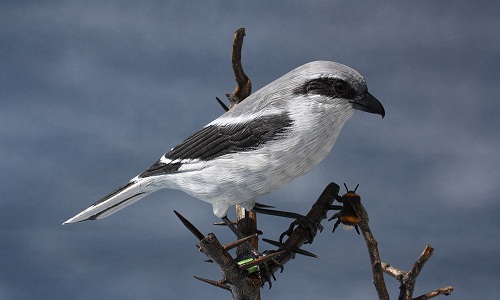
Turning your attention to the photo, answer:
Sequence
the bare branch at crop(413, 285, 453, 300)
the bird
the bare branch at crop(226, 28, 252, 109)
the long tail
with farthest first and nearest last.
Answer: the bare branch at crop(226, 28, 252, 109)
the long tail
the bird
the bare branch at crop(413, 285, 453, 300)

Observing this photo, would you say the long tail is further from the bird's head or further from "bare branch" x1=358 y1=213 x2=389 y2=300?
"bare branch" x1=358 y1=213 x2=389 y2=300

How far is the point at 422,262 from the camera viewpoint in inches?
103

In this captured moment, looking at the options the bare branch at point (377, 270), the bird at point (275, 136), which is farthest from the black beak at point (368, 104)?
the bare branch at point (377, 270)

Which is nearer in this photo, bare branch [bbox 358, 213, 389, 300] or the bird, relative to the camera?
bare branch [bbox 358, 213, 389, 300]

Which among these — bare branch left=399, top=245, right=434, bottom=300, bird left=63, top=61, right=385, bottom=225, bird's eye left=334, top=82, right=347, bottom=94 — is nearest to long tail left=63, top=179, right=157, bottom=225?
bird left=63, top=61, right=385, bottom=225

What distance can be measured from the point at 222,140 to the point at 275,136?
260 millimetres

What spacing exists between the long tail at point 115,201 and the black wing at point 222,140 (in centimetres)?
8

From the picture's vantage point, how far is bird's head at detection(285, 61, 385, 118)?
9.34 ft

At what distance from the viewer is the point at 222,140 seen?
2953mm

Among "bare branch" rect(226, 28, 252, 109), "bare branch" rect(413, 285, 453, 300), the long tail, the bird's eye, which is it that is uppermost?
"bare branch" rect(226, 28, 252, 109)

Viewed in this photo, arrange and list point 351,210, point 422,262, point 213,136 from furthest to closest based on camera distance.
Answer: point 213,136 < point 351,210 < point 422,262

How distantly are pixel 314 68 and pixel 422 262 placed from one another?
0.93 meters

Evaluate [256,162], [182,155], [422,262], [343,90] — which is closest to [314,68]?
[343,90]

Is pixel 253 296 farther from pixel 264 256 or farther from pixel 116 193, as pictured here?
pixel 116 193
